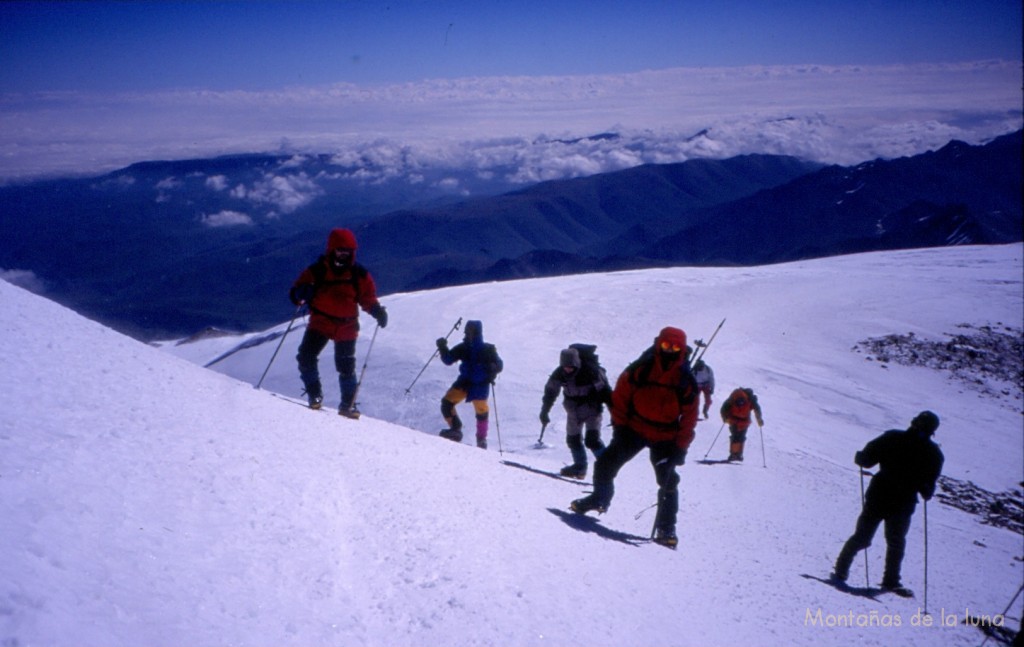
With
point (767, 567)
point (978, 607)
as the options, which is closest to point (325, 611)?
point (767, 567)

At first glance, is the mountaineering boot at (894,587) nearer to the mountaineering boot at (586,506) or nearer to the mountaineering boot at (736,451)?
the mountaineering boot at (586,506)

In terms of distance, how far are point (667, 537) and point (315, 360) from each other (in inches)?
189

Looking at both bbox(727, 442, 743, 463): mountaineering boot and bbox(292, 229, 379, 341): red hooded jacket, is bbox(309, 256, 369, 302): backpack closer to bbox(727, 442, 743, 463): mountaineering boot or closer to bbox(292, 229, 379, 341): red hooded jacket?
bbox(292, 229, 379, 341): red hooded jacket

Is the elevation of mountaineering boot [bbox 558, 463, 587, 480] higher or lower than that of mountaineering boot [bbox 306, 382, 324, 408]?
lower

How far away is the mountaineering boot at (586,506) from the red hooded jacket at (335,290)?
340 cm

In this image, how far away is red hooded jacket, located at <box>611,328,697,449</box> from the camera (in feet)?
20.3

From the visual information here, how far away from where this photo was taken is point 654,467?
6.40 metres

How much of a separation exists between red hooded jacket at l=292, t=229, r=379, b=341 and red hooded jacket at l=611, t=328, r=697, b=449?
3.37 meters

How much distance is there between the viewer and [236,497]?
387cm

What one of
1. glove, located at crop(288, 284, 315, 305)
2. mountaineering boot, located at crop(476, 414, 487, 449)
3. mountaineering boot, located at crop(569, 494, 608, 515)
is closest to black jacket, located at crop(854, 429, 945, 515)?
mountaineering boot, located at crop(569, 494, 608, 515)

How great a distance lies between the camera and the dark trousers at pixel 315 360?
289 inches

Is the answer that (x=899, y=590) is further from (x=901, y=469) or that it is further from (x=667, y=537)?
(x=667, y=537)

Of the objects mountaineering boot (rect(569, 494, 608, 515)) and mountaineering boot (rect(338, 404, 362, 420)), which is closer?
mountaineering boot (rect(569, 494, 608, 515))

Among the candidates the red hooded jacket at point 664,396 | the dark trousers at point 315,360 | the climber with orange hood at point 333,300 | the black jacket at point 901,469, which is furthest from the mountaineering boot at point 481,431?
the black jacket at point 901,469
